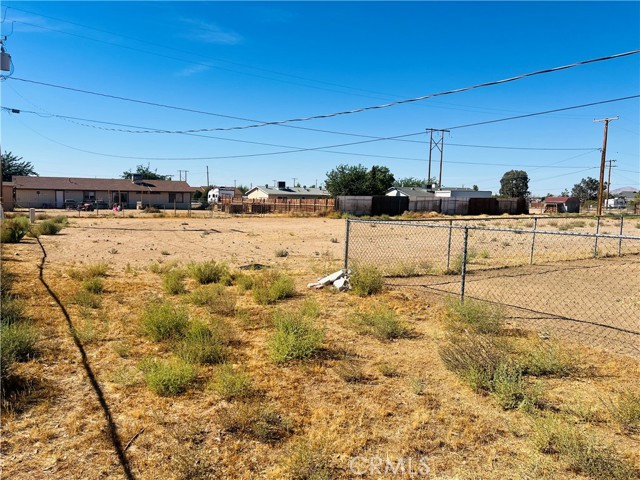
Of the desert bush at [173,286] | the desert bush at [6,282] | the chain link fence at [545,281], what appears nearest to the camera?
the chain link fence at [545,281]

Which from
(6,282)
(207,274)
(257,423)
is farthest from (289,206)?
(257,423)

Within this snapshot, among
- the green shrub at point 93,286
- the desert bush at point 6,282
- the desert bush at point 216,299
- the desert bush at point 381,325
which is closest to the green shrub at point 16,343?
the desert bush at point 6,282

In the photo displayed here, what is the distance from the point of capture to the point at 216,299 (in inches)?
343

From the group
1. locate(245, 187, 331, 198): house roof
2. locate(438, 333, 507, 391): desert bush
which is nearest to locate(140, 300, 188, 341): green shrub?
locate(438, 333, 507, 391): desert bush

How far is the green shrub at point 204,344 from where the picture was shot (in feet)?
18.7

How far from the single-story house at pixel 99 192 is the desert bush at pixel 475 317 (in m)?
54.8

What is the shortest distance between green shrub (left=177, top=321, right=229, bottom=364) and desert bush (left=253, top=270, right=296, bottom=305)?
2049 mm

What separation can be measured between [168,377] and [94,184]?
6993 cm

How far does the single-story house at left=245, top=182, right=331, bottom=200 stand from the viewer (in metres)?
87.3

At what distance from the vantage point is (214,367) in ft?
18.3

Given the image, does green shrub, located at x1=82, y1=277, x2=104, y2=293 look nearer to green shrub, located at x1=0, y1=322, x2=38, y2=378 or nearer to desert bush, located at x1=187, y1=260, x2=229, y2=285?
desert bush, located at x1=187, y1=260, x2=229, y2=285

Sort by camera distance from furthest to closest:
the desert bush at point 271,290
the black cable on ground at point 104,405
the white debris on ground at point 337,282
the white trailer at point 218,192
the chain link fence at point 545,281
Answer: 1. the white trailer at point 218,192
2. the white debris on ground at point 337,282
3. the desert bush at point 271,290
4. the chain link fence at point 545,281
5. the black cable on ground at point 104,405

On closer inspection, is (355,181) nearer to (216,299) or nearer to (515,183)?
(216,299)

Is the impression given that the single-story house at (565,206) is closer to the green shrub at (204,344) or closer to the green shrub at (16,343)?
the green shrub at (204,344)
